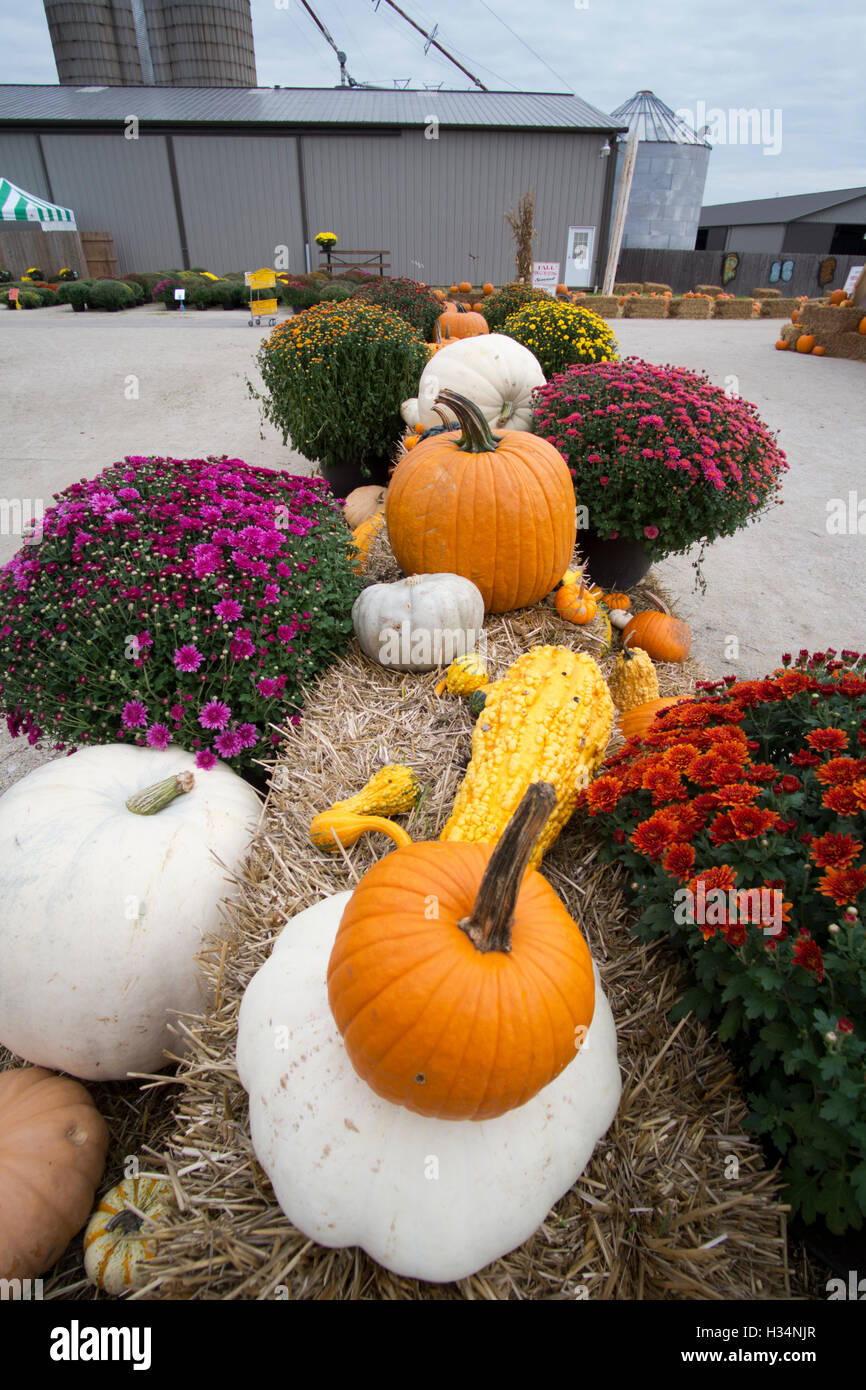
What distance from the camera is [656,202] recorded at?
90.0 feet

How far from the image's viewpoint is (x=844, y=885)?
1.24m

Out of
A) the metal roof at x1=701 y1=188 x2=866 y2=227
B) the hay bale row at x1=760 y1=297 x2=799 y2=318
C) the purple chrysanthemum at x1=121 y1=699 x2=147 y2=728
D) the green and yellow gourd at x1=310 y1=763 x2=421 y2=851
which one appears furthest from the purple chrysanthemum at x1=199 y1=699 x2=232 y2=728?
the metal roof at x1=701 y1=188 x2=866 y2=227

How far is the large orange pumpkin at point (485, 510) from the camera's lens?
2.89 metres

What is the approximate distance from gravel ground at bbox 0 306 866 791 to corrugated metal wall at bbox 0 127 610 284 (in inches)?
395

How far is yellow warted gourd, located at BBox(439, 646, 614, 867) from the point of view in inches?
75.0

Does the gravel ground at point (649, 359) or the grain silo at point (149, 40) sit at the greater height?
the grain silo at point (149, 40)

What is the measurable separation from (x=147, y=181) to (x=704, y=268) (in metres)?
20.6

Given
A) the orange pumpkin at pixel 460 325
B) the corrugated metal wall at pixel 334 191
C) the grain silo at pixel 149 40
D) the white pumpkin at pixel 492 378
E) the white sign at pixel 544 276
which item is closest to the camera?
the white pumpkin at pixel 492 378

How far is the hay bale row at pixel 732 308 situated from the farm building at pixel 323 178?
399 cm

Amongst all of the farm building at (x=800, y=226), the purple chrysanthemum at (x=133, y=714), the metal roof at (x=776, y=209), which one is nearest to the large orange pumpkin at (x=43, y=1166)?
the purple chrysanthemum at (x=133, y=714)

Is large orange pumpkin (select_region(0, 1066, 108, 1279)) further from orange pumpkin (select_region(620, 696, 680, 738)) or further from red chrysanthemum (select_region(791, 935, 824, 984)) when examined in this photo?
orange pumpkin (select_region(620, 696, 680, 738))

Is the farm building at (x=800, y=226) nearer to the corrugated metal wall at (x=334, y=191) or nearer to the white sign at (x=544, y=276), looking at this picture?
the corrugated metal wall at (x=334, y=191)

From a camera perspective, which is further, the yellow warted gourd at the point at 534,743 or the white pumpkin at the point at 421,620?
the white pumpkin at the point at 421,620

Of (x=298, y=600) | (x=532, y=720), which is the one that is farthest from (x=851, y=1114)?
(x=298, y=600)
